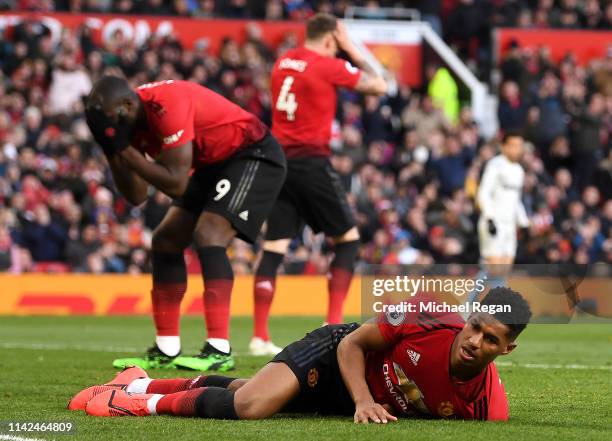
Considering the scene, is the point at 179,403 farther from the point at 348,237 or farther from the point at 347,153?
the point at 347,153

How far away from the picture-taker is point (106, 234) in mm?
18922

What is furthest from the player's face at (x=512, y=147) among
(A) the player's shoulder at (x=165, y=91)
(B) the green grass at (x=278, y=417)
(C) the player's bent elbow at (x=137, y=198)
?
(C) the player's bent elbow at (x=137, y=198)

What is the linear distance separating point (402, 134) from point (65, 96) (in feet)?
20.0

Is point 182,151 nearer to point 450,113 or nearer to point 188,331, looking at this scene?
point 188,331

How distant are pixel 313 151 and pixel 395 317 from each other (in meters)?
5.20

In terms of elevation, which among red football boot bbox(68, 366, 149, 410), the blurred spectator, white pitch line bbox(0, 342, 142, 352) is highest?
red football boot bbox(68, 366, 149, 410)

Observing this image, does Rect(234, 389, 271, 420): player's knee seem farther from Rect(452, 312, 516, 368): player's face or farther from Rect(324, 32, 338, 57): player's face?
Rect(324, 32, 338, 57): player's face

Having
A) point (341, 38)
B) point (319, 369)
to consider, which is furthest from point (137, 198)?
point (341, 38)

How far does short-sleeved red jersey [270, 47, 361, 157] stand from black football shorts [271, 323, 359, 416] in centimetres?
487

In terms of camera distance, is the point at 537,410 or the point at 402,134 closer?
the point at 537,410

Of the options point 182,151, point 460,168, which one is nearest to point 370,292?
point 182,151

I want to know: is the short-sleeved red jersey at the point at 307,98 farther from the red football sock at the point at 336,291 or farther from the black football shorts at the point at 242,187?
the black football shorts at the point at 242,187

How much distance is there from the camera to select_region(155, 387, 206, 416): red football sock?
6.54 metres

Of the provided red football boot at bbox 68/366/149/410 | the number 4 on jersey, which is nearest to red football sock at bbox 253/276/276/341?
the number 4 on jersey
